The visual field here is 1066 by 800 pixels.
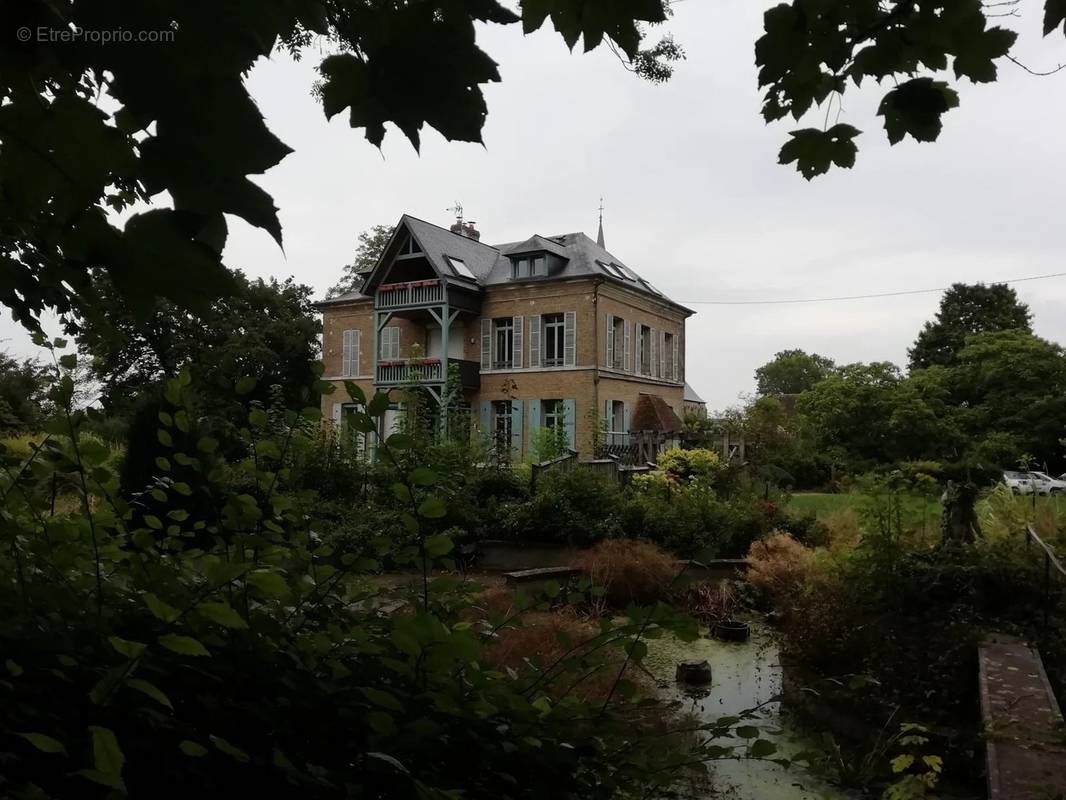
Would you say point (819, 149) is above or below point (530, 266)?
below

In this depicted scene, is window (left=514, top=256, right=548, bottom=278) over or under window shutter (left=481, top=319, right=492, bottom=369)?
over

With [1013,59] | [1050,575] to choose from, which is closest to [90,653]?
[1013,59]

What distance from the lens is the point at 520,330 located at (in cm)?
2100

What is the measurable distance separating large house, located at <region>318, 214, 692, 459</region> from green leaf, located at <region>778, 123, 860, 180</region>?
1683 centimetres

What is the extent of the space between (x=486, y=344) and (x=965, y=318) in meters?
27.4

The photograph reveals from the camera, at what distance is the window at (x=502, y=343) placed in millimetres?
21422

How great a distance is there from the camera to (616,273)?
21.7 metres

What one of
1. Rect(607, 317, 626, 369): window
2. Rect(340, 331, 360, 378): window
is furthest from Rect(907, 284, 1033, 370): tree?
Rect(340, 331, 360, 378): window

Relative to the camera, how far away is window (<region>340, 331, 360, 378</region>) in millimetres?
23547

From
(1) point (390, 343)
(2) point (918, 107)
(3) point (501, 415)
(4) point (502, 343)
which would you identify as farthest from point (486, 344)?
(2) point (918, 107)

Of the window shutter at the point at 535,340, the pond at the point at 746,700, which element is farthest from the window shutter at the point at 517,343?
the pond at the point at 746,700

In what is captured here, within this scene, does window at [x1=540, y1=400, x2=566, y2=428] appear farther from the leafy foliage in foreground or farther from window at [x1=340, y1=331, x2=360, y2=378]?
the leafy foliage in foreground

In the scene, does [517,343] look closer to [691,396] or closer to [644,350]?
[644,350]

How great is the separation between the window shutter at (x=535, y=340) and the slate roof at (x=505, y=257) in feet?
3.71
